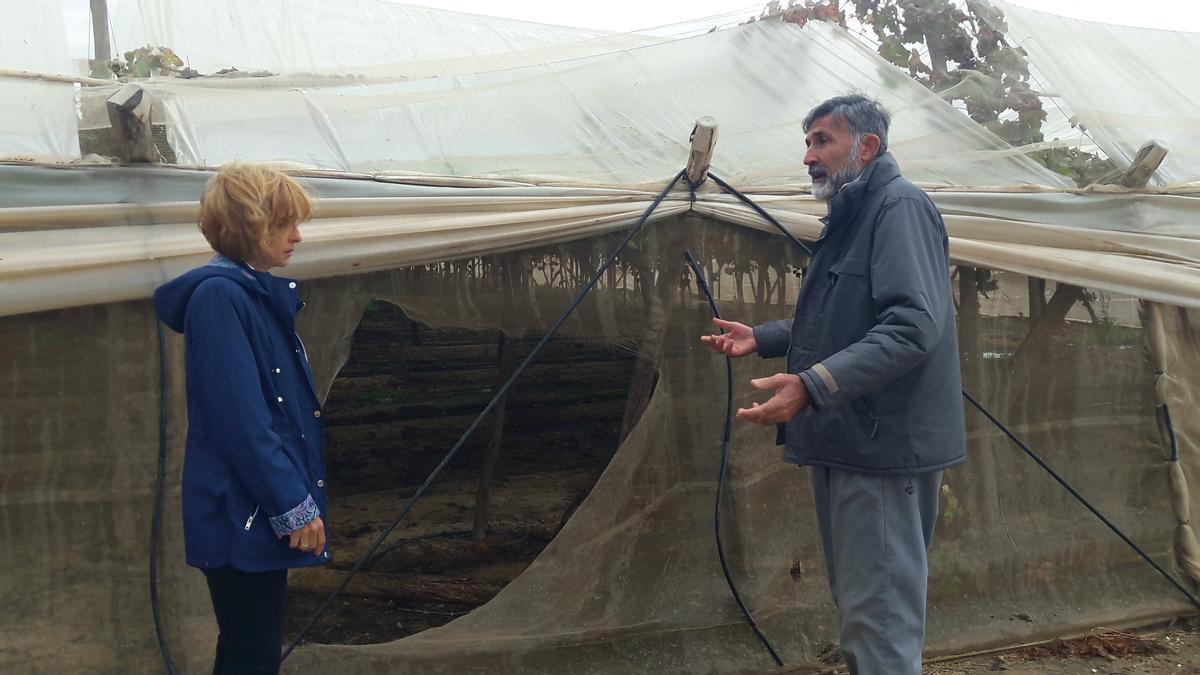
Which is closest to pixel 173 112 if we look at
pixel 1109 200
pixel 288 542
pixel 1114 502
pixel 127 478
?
pixel 127 478

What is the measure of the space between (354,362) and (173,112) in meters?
3.95

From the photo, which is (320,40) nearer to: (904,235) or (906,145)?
(906,145)

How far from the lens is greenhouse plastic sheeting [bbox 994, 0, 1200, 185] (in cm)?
462

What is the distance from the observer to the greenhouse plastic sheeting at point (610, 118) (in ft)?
12.4

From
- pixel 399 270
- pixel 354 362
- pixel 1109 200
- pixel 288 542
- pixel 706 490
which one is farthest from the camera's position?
pixel 354 362

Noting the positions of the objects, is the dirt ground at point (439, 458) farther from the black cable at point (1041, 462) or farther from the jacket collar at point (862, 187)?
the jacket collar at point (862, 187)

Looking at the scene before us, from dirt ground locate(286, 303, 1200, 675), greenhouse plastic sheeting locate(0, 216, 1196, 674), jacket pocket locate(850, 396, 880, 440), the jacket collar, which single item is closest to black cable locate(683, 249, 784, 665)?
greenhouse plastic sheeting locate(0, 216, 1196, 674)

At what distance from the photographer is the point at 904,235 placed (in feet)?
8.44

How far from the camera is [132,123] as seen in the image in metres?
3.23

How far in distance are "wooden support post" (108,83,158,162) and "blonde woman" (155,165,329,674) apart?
3.42 feet

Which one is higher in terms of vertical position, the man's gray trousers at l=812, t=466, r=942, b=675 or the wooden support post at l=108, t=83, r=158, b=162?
the wooden support post at l=108, t=83, r=158, b=162

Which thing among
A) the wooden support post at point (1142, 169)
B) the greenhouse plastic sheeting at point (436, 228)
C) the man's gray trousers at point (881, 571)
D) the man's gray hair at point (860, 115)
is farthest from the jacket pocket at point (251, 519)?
the wooden support post at point (1142, 169)

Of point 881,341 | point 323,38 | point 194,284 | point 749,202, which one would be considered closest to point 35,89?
point 323,38

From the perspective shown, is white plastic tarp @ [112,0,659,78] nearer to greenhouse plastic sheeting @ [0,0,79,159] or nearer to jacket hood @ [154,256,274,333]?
greenhouse plastic sheeting @ [0,0,79,159]
